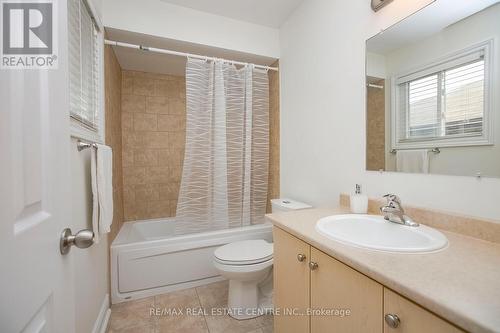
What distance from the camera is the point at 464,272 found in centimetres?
61

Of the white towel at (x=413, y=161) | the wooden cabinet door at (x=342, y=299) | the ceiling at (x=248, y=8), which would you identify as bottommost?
the wooden cabinet door at (x=342, y=299)

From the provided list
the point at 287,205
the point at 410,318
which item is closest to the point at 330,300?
the point at 410,318

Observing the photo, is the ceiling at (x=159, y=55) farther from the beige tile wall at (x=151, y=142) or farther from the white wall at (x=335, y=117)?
the white wall at (x=335, y=117)

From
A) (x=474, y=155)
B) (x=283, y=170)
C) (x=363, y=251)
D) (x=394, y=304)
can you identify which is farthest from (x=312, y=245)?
(x=283, y=170)

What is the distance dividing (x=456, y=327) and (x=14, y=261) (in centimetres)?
85

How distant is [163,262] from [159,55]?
1900 mm

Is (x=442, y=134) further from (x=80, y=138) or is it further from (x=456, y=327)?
(x=80, y=138)

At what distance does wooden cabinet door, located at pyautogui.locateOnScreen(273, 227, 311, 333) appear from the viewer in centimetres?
97

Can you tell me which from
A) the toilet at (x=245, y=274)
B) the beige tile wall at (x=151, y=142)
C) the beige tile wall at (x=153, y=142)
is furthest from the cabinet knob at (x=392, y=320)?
the beige tile wall at (x=151, y=142)

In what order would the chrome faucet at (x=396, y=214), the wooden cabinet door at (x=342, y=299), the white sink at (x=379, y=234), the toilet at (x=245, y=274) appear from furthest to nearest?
the toilet at (x=245, y=274) < the chrome faucet at (x=396, y=214) < the white sink at (x=379, y=234) < the wooden cabinet door at (x=342, y=299)

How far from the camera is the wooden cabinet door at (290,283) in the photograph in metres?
0.97

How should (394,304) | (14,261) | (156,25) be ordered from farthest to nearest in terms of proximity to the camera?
1. (156,25)
2. (394,304)
3. (14,261)

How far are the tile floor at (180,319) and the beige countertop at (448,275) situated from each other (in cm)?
101

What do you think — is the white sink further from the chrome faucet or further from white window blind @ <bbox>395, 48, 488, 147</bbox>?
white window blind @ <bbox>395, 48, 488, 147</bbox>
